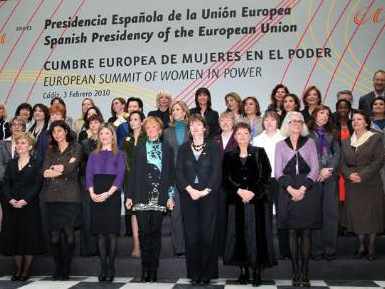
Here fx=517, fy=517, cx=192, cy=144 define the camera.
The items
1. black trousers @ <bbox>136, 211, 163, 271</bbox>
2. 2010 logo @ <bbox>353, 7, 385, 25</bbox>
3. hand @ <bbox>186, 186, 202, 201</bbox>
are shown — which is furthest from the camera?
2010 logo @ <bbox>353, 7, 385, 25</bbox>

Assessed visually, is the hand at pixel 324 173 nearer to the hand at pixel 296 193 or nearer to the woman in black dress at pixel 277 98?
the hand at pixel 296 193

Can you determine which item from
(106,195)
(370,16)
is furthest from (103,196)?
(370,16)

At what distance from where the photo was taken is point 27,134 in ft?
14.2

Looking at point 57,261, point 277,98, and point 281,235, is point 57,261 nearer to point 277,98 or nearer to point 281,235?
point 281,235

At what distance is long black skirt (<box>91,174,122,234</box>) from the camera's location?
3.95 meters

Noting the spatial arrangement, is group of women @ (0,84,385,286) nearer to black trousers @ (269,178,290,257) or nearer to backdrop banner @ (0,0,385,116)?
black trousers @ (269,178,290,257)

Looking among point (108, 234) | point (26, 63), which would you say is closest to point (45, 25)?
point (26, 63)

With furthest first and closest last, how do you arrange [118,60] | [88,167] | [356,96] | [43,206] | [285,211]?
[118,60], [356,96], [43,206], [88,167], [285,211]

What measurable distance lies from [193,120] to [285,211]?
0.97 m

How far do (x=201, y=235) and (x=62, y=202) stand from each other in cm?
116

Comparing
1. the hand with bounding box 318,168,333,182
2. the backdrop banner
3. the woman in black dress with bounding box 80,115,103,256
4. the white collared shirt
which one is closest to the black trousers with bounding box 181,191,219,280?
the white collared shirt

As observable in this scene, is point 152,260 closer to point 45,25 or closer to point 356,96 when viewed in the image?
point 356,96

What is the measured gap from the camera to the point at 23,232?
414cm

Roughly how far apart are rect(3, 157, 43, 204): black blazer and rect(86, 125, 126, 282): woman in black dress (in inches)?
17.4
